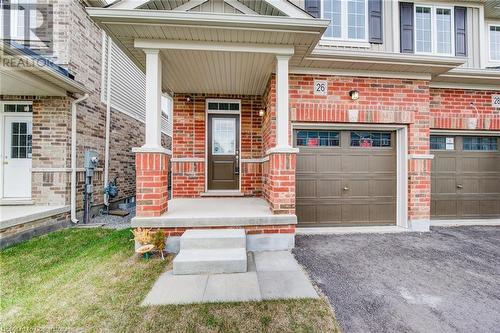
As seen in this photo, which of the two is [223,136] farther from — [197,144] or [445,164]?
[445,164]

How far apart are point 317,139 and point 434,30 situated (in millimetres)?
3572

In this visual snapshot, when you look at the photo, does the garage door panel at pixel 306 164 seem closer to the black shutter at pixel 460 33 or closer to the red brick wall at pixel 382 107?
the red brick wall at pixel 382 107

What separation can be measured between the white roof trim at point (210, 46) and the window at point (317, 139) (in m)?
1.58

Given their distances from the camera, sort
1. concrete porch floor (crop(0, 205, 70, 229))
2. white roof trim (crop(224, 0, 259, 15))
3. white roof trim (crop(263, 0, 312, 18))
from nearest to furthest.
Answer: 1. white roof trim (crop(263, 0, 312, 18))
2. white roof trim (crop(224, 0, 259, 15))
3. concrete porch floor (crop(0, 205, 70, 229))

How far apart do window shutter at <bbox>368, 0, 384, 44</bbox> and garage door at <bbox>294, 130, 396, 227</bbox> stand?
6.20 ft

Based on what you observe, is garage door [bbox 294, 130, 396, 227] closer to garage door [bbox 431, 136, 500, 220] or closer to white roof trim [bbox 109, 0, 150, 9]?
garage door [bbox 431, 136, 500, 220]

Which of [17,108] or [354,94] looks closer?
[354,94]

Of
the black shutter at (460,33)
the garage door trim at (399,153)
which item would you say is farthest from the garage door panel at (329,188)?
the black shutter at (460,33)

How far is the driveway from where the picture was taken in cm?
194

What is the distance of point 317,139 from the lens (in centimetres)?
443

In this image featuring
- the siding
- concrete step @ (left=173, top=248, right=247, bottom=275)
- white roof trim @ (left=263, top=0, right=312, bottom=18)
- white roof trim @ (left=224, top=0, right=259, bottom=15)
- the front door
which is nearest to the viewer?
concrete step @ (left=173, top=248, right=247, bottom=275)

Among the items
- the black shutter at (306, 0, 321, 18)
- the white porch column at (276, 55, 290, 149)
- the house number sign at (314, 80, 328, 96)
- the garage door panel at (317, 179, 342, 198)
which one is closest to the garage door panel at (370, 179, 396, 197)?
the garage door panel at (317, 179, 342, 198)

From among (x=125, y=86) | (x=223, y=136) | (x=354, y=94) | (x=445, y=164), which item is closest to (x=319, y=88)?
(x=354, y=94)

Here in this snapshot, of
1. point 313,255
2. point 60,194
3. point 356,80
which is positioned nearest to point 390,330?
point 313,255
